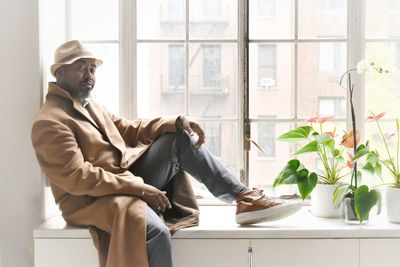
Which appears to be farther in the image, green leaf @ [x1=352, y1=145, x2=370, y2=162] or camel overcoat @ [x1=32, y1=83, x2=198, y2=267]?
green leaf @ [x1=352, y1=145, x2=370, y2=162]

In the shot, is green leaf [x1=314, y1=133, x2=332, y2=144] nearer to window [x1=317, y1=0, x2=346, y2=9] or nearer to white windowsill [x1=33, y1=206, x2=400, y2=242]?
white windowsill [x1=33, y1=206, x2=400, y2=242]

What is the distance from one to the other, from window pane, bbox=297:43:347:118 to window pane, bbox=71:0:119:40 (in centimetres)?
100

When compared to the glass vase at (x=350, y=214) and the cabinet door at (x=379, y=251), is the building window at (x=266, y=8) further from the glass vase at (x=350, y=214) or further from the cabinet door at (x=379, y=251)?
the cabinet door at (x=379, y=251)

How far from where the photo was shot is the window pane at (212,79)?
326 centimetres

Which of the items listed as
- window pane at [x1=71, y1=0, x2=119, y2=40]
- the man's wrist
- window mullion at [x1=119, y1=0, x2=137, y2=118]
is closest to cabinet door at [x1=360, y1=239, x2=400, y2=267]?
the man's wrist

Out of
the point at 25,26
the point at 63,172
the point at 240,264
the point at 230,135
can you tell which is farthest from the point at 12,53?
the point at 240,264

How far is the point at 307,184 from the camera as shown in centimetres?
288

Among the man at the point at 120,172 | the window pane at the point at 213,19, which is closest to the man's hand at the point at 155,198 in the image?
the man at the point at 120,172

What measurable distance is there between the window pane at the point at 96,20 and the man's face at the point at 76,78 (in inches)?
21.4

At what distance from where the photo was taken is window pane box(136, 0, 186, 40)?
10.7ft

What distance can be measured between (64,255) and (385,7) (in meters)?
2.05

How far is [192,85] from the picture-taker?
326 cm

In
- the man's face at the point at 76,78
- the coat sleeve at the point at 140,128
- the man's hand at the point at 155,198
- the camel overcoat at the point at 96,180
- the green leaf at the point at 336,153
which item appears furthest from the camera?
the green leaf at the point at 336,153

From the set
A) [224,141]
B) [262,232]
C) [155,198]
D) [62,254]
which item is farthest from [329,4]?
[62,254]
